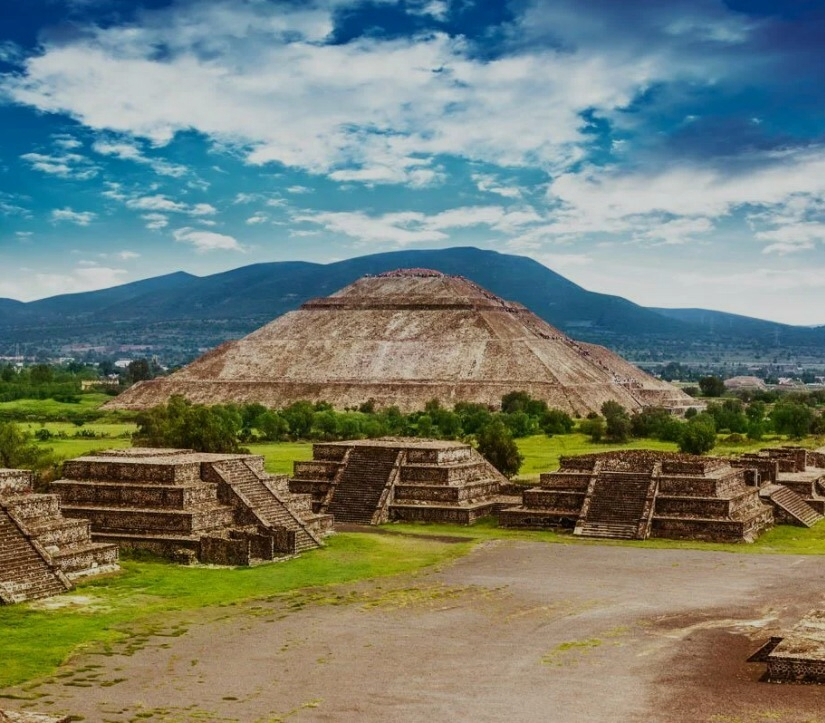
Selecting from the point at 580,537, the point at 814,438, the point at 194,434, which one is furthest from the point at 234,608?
the point at 814,438

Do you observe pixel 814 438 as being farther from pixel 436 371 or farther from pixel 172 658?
pixel 172 658

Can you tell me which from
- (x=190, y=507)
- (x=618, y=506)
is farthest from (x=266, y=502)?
(x=618, y=506)

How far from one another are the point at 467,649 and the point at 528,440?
65.5m

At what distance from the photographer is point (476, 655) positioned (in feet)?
87.4

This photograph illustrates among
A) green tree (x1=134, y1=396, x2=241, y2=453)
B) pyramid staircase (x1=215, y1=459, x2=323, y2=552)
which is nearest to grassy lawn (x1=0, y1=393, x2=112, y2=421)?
green tree (x1=134, y1=396, x2=241, y2=453)

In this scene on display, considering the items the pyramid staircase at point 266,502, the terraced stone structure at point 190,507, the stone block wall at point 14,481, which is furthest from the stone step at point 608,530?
the stone block wall at point 14,481

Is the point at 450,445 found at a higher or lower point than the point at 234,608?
higher

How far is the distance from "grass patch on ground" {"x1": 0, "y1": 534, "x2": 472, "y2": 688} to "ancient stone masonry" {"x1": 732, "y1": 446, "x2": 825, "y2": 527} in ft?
50.5

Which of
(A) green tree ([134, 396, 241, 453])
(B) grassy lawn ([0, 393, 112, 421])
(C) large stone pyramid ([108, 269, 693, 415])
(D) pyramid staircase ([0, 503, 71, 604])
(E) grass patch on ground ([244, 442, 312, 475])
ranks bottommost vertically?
(D) pyramid staircase ([0, 503, 71, 604])

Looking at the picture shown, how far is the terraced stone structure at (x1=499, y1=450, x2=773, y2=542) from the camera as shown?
151ft

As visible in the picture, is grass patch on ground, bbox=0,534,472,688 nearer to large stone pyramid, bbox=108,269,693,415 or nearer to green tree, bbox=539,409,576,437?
green tree, bbox=539,409,576,437

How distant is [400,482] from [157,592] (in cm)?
1962

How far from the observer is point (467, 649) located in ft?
89.3

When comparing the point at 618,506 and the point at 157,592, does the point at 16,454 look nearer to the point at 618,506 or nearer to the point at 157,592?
the point at 157,592
